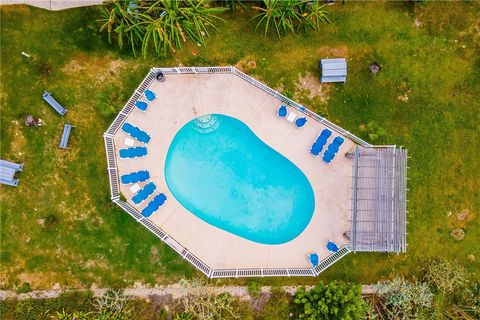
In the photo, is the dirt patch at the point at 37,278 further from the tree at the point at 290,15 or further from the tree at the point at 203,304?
the tree at the point at 290,15

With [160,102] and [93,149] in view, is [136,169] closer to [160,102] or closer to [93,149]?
[93,149]

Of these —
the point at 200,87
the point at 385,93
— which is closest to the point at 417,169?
the point at 385,93

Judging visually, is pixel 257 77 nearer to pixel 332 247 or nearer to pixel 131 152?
pixel 131 152

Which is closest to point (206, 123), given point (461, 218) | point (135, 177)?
point (135, 177)

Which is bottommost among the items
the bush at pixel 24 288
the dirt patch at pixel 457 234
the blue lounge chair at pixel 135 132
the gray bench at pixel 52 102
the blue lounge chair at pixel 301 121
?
the bush at pixel 24 288

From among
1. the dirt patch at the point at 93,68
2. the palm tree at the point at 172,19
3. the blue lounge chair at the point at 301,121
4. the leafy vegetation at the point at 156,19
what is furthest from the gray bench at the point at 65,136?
the blue lounge chair at the point at 301,121

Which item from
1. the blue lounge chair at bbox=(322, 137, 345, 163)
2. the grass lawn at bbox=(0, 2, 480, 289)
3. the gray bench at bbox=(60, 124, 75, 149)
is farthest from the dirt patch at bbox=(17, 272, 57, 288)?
the blue lounge chair at bbox=(322, 137, 345, 163)
